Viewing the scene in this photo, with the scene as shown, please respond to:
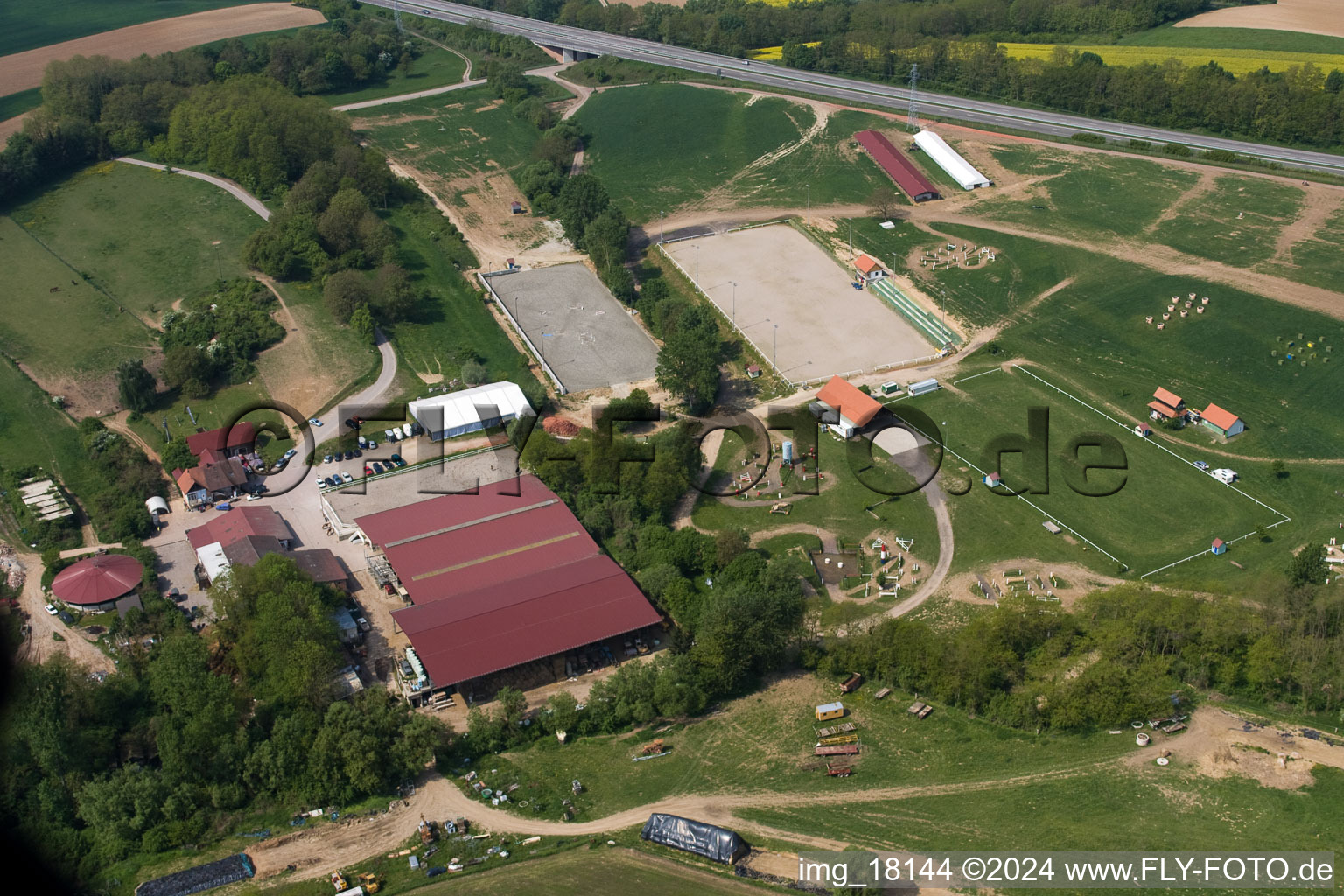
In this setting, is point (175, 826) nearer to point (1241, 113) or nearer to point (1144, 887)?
point (1144, 887)

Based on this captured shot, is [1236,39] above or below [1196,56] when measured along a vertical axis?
above

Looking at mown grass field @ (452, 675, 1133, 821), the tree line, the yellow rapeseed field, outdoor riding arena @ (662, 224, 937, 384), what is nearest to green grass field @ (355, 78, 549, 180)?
outdoor riding arena @ (662, 224, 937, 384)

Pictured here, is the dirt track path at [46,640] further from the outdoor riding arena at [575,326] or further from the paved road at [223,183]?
the paved road at [223,183]

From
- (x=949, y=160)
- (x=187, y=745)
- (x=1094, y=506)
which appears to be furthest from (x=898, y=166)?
(x=187, y=745)

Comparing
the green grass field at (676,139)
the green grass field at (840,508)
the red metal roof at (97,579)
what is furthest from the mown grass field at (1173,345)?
the red metal roof at (97,579)

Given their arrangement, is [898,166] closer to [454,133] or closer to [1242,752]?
[454,133]

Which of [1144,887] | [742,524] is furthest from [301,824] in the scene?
[1144,887]

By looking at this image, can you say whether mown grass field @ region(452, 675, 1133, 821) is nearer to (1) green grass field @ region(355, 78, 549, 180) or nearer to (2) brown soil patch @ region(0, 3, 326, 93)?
(1) green grass field @ region(355, 78, 549, 180)
